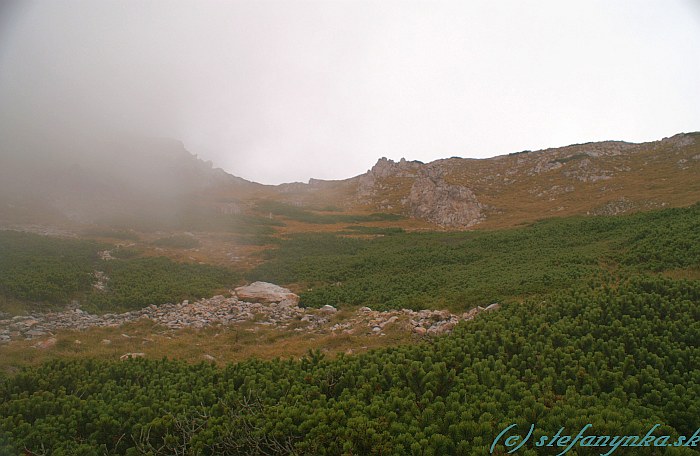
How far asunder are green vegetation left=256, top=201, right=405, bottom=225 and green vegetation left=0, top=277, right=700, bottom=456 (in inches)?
2091

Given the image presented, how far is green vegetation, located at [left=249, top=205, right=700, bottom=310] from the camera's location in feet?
54.0

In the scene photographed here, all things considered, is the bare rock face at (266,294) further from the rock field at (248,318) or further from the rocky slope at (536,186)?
the rocky slope at (536,186)

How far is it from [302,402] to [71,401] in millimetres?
4655

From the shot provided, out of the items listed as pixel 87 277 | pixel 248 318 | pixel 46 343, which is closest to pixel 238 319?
pixel 248 318

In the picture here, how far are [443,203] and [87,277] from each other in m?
53.8

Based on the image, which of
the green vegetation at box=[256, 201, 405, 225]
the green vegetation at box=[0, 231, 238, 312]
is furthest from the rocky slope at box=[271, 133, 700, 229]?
the green vegetation at box=[0, 231, 238, 312]

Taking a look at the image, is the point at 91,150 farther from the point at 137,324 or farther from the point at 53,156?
the point at 137,324

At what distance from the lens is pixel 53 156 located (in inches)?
2381

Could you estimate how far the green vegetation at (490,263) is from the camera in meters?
16.5

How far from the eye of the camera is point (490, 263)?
79.5 ft

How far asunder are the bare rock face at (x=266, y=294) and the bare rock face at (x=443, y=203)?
4183 centimetres

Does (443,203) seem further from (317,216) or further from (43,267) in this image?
(43,267)

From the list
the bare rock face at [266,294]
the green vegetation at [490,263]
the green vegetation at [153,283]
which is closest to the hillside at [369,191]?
the green vegetation at [153,283]

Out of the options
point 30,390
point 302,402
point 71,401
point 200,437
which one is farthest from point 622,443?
point 30,390
